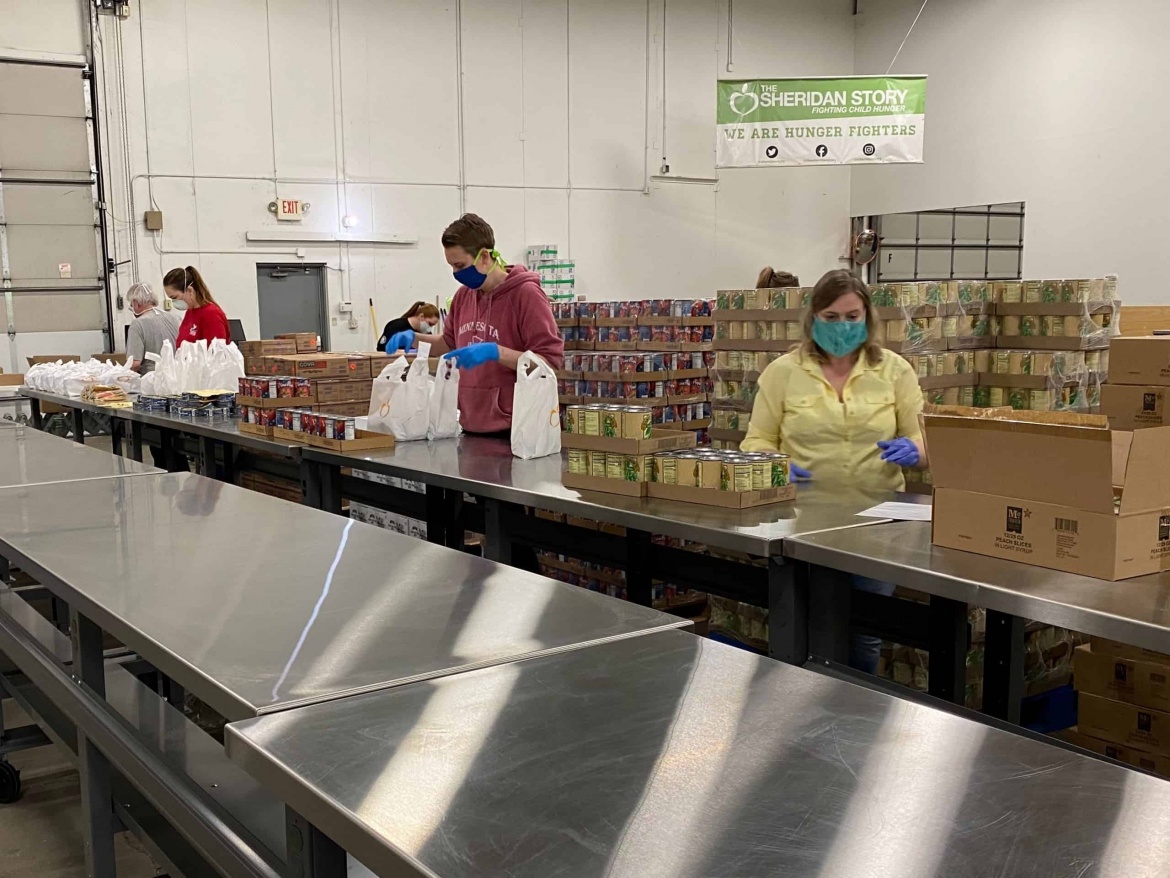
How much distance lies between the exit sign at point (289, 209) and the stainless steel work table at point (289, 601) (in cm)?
840

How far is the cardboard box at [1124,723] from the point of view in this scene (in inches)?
112

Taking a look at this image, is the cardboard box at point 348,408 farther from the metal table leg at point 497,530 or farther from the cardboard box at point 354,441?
the metal table leg at point 497,530

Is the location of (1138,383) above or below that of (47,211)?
below

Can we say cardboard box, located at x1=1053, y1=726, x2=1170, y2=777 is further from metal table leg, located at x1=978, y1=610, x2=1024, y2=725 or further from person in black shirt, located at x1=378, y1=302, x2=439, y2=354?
person in black shirt, located at x1=378, y1=302, x2=439, y2=354

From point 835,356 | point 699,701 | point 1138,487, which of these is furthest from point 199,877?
point 835,356

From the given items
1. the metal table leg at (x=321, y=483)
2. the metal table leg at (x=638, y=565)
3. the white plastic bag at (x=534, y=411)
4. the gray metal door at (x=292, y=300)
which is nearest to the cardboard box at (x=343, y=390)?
the metal table leg at (x=321, y=483)

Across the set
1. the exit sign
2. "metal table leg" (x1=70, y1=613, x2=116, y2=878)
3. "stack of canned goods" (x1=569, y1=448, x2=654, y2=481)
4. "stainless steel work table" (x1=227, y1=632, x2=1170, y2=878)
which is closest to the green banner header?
the exit sign

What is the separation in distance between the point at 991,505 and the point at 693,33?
1149 cm

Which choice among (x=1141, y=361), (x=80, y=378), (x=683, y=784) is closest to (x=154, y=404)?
(x=80, y=378)

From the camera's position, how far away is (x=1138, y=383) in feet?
9.18

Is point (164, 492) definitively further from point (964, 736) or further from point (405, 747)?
point (964, 736)

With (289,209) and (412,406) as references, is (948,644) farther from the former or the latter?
(289,209)

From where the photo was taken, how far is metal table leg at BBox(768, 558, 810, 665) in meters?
2.28

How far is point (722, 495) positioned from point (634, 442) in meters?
0.29
